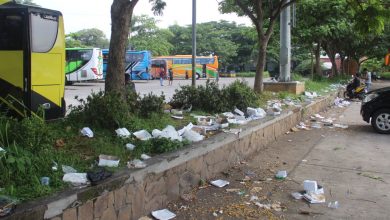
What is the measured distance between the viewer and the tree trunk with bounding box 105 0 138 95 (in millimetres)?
6621

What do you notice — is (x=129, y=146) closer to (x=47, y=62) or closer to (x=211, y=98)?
(x=211, y=98)

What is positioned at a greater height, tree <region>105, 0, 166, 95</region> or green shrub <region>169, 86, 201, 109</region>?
tree <region>105, 0, 166, 95</region>

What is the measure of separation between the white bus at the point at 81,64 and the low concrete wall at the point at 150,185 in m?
26.9

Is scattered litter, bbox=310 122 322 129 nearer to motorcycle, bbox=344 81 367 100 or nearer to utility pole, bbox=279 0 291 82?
utility pole, bbox=279 0 291 82

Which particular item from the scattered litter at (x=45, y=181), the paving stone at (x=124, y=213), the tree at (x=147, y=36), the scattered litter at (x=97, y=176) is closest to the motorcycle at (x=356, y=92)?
the paving stone at (x=124, y=213)

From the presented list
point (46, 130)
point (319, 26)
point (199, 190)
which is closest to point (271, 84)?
point (319, 26)

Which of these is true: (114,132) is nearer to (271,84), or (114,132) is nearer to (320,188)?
(320,188)

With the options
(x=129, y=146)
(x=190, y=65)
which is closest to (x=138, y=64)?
(x=190, y=65)

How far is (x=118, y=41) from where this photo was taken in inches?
263

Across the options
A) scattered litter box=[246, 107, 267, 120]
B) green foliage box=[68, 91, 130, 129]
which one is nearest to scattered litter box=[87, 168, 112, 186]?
green foliage box=[68, 91, 130, 129]

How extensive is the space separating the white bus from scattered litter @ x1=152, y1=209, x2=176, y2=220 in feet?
96.5

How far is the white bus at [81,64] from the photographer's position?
32.7 metres

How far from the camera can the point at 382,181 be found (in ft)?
20.1

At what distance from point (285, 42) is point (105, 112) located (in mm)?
10839
